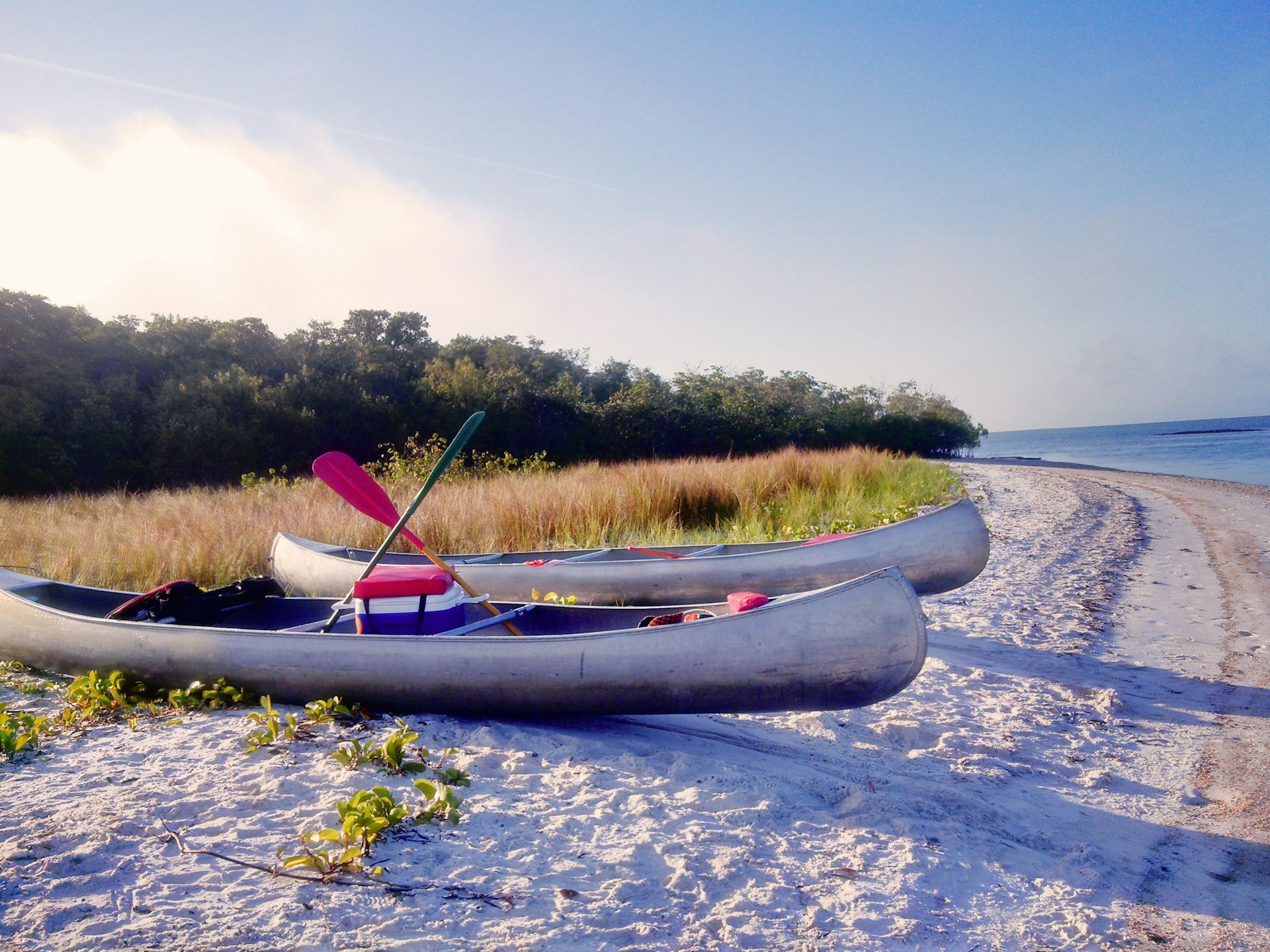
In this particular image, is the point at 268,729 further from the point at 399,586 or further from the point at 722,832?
the point at 722,832

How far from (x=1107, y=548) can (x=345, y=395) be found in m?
17.5

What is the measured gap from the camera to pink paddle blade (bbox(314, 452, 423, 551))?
12.6 ft

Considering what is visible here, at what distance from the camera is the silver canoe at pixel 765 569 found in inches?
191

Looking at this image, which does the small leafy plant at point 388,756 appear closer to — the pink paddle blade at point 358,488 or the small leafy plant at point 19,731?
the small leafy plant at point 19,731

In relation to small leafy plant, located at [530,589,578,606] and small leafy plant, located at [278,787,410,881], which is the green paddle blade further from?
small leafy plant, located at [278,787,410,881]

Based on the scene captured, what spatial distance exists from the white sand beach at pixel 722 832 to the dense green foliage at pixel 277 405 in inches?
575

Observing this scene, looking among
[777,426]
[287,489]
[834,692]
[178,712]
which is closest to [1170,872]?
[834,692]

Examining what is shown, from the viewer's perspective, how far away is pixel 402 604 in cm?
344

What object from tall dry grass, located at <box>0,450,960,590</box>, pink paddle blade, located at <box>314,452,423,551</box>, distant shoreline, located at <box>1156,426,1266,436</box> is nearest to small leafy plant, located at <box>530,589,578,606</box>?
pink paddle blade, located at <box>314,452,423,551</box>

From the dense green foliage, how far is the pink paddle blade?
14358 millimetres

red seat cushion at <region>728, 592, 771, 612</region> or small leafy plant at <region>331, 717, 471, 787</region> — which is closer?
small leafy plant at <region>331, 717, 471, 787</region>

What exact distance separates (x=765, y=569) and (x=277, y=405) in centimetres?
1638

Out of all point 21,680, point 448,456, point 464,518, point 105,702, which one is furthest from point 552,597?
point 464,518

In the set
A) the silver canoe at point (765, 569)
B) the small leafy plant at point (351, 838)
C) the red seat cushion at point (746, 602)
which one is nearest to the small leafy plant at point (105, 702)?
the small leafy plant at point (351, 838)
